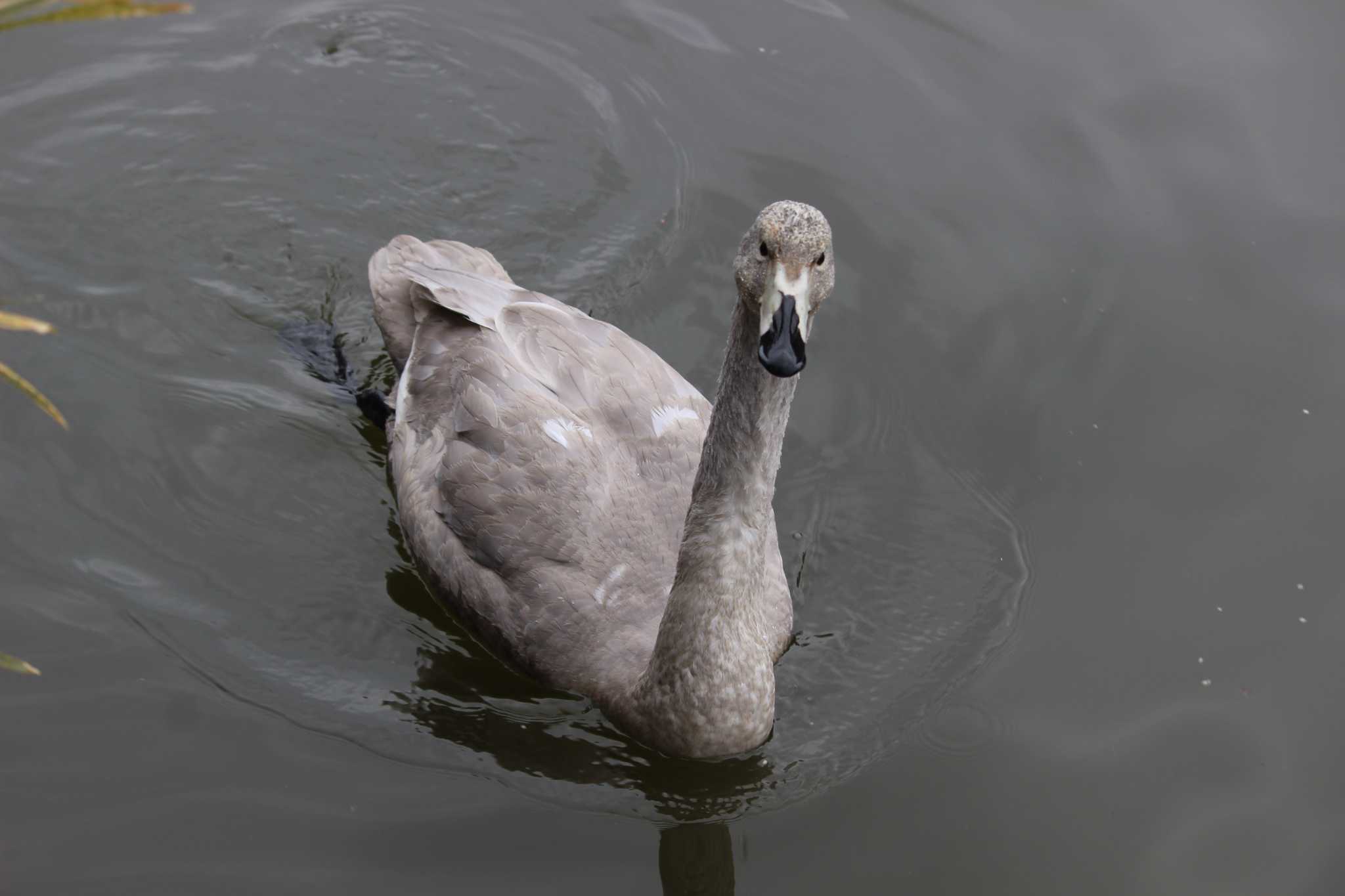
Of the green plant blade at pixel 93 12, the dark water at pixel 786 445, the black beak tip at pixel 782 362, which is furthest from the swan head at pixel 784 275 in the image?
the dark water at pixel 786 445

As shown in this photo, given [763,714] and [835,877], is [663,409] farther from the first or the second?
[835,877]

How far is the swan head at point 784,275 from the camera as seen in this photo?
4855mm

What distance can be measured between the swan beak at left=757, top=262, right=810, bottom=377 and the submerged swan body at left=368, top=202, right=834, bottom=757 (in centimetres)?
18

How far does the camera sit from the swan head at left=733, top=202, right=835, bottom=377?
4.86 m

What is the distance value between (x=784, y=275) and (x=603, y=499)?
2.04 m

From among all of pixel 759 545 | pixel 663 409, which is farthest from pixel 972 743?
pixel 663 409

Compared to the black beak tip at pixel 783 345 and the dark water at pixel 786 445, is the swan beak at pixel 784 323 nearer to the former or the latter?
the black beak tip at pixel 783 345

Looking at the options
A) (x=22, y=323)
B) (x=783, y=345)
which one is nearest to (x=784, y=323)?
(x=783, y=345)

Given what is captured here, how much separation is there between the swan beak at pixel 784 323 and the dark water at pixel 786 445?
94.5 inches

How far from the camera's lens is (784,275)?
5012mm

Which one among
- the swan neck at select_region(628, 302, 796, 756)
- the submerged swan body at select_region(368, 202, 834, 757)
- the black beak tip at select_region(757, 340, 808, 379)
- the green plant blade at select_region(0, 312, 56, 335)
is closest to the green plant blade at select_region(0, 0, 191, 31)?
the green plant blade at select_region(0, 312, 56, 335)

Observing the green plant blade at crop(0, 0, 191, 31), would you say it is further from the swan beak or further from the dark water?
the dark water

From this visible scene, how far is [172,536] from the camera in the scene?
24.5 feet

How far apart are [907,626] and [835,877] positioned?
148 centimetres
